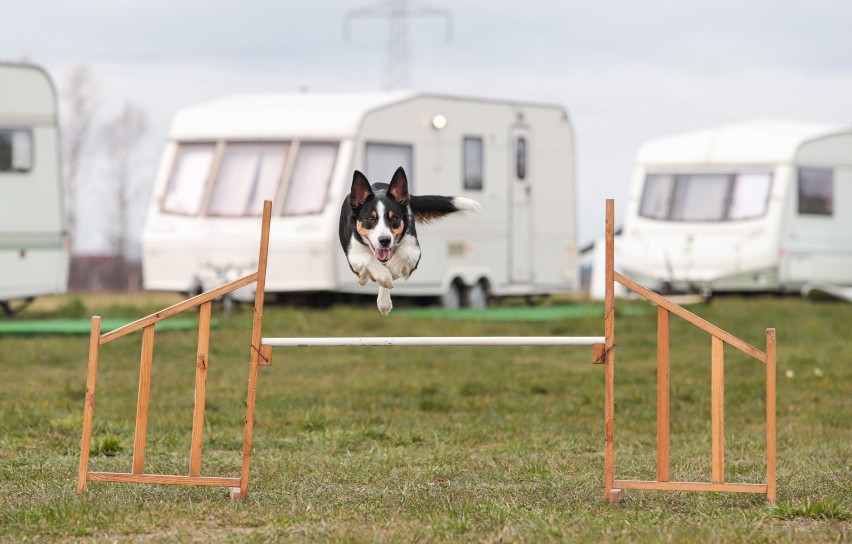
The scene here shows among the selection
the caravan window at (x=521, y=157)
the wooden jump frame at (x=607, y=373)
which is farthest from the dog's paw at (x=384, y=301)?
the caravan window at (x=521, y=157)

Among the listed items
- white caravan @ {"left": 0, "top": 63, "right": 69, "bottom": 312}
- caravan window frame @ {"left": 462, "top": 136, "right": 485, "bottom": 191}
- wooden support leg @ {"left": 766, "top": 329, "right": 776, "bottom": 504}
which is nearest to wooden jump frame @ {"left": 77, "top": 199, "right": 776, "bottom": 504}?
wooden support leg @ {"left": 766, "top": 329, "right": 776, "bottom": 504}

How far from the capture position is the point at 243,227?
17.5 metres

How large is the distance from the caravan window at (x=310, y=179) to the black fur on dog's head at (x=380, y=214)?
1161cm

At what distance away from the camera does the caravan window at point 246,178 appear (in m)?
17.6

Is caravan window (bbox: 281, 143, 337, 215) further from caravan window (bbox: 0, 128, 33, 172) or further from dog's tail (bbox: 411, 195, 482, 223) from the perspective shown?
dog's tail (bbox: 411, 195, 482, 223)

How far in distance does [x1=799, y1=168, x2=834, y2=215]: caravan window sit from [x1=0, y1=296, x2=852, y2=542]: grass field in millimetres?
3457

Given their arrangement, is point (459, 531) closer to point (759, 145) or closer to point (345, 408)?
point (345, 408)

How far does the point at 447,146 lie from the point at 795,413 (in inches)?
323

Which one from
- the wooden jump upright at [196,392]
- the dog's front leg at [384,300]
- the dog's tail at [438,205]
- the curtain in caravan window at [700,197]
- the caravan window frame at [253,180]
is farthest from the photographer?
the curtain in caravan window at [700,197]

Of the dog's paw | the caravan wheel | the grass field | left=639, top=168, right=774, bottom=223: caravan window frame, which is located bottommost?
the grass field

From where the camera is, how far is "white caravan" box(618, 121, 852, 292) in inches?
827

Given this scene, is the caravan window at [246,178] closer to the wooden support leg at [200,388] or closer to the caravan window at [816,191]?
the caravan window at [816,191]

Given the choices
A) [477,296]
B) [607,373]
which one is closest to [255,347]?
[607,373]

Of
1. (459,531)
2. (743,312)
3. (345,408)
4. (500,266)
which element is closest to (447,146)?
(500,266)
